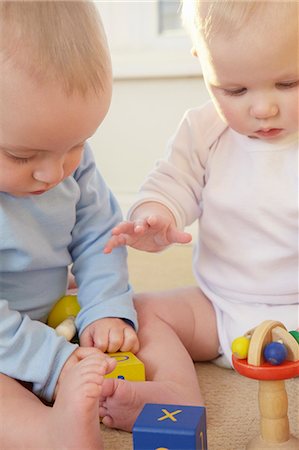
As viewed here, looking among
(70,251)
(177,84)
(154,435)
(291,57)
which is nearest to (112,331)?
(70,251)

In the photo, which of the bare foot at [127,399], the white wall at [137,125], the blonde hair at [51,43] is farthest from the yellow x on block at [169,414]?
the white wall at [137,125]

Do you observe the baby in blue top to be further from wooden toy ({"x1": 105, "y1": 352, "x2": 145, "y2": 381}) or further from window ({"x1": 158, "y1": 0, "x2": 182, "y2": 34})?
window ({"x1": 158, "y1": 0, "x2": 182, "y2": 34})

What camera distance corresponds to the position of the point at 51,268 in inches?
39.4

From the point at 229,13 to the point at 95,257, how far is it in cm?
36

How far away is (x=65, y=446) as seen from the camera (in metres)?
0.75

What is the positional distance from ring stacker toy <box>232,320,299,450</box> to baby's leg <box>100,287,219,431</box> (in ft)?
0.42

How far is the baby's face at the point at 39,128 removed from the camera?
2.61ft

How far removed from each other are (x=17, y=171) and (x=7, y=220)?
0.10 m

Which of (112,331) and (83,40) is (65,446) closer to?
(112,331)

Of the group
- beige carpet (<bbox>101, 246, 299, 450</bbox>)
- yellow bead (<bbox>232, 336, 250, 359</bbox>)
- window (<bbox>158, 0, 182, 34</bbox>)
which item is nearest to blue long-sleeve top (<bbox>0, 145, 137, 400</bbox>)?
beige carpet (<bbox>101, 246, 299, 450</bbox>)

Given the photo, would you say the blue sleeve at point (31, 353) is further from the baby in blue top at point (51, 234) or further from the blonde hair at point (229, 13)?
the blonde hair at point (229, 13)

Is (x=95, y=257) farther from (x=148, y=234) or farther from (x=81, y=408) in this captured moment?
(x=81, y=408)

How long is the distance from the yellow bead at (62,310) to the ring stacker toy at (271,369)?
308 millimetres

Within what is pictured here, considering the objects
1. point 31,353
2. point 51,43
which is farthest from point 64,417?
point 51,43
